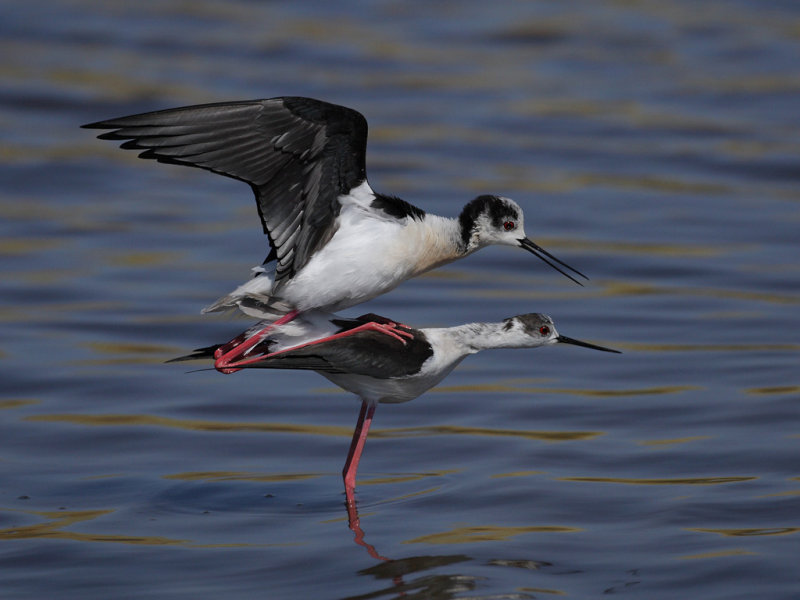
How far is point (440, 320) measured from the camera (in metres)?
10.9

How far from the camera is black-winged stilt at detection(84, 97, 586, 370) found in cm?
714

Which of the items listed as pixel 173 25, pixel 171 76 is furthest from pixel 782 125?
pixel 173 25

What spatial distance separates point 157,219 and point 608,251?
13.6 ft

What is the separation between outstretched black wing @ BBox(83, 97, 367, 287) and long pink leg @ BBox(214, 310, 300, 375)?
0.67 feet

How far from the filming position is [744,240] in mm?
12891

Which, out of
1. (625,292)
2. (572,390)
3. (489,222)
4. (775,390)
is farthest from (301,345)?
(625,292)

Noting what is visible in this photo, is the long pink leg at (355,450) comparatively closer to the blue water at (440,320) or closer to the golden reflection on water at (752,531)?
the blue water at (440,320)

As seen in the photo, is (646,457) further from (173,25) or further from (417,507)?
(173,25)

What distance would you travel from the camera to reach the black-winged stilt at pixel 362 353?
7.45 metres

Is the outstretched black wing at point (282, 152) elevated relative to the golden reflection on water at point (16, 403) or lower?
elevated

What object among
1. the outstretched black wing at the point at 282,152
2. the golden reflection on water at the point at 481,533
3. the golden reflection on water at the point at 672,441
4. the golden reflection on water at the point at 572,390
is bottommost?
the golden reflection on water at the point at 481,533

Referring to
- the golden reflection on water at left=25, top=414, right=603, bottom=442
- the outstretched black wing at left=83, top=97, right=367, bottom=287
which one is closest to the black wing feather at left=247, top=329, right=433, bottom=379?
the outstretched black wing at left=83, top=97, right=367, bottom=287

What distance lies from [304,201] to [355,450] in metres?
1.38

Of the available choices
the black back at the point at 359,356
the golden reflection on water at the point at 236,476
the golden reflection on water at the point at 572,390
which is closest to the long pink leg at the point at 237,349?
the black back at the point at 359,356
